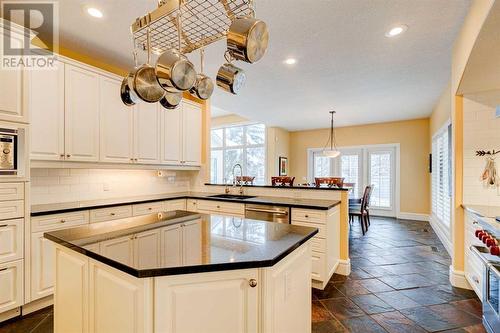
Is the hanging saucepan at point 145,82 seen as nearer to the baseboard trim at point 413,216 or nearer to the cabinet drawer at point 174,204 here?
the cabinet drawer at point 174,204

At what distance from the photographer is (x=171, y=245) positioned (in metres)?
1.31

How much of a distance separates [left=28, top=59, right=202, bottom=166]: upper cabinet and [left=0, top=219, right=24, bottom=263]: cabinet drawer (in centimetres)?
64

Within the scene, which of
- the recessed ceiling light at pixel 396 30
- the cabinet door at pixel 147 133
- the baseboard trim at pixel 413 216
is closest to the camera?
the recessed ceiling light at pixel 396 30

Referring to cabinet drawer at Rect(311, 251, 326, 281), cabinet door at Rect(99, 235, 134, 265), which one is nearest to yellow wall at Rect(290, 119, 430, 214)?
cabinet drawer at Rect(311, 251, 326, 281)

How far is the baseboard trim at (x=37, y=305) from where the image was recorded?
2.25 m

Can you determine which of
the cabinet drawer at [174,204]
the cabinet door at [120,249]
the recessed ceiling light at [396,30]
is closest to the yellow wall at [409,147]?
the recessed ceiling light at [396,30]

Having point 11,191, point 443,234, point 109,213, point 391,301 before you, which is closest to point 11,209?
point 11,191

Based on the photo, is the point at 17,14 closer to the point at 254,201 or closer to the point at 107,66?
the point at 107,66

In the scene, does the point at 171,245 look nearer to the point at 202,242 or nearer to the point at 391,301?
the point at 202,242

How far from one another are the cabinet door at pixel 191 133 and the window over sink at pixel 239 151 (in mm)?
3315

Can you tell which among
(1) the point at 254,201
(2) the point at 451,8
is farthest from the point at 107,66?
(2) the point at 451,8

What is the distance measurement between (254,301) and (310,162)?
7.31 meters

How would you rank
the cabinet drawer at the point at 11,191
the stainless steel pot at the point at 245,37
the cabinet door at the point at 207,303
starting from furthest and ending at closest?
the cabinet drawer at the point at 11,191 → the stainless steel pot at the point at 245,37 → the cabinet door at the point at 207,303

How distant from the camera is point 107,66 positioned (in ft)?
10.9
